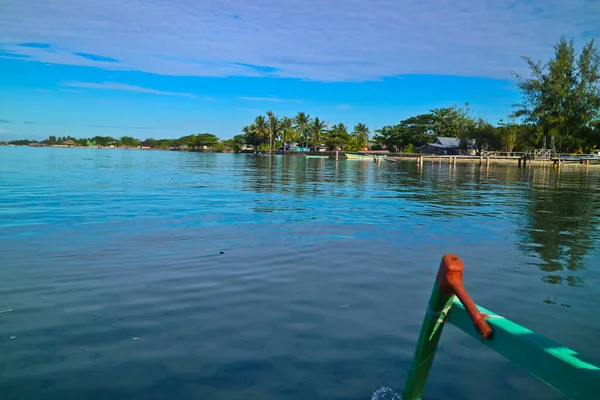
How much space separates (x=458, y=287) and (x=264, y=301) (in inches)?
149

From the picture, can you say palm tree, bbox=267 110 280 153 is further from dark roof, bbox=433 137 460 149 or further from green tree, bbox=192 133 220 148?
green tree, bbox=192 133 220 148

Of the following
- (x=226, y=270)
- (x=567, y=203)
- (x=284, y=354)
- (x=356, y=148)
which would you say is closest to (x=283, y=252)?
(x=226, y=270)

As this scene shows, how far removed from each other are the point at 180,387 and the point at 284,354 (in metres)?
1.04

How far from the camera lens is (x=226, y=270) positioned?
7.35 metres

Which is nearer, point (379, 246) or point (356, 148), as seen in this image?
point (379, 246)

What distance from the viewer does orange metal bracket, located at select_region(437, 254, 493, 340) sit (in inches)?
92.1

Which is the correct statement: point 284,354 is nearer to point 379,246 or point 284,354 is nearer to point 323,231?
point 379,246

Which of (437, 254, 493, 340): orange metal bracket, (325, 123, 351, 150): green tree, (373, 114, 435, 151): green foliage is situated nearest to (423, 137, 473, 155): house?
(373, 114, 435, 151): green foliage

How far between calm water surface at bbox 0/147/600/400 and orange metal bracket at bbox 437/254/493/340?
5.62ft

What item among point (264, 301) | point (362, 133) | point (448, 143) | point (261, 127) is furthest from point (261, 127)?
point (264, 301)

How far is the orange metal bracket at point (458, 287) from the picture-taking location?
2340 millimetres

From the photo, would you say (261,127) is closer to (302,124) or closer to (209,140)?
(302,124)

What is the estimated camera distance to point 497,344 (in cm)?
230

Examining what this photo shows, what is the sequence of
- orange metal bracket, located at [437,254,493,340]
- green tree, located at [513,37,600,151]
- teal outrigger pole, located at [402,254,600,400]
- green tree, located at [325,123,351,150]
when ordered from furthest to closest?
green tree, located at [325,123,351,150]
green tree, located at [513,37,600,151]
orange metal bracket, located at [437,254,493,340]
teal outrigger pole, located at [402,254,600,400]
